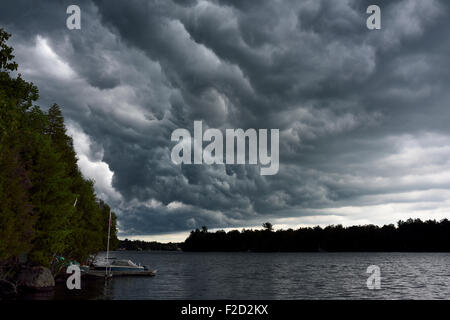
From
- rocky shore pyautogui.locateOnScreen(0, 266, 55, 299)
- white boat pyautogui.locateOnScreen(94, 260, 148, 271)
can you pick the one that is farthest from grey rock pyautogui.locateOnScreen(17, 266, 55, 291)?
white boat pyautogui.locateOnScreen(94, 260, 148, 271)

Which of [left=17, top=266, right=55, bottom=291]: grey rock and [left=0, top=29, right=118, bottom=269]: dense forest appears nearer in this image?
[left=0, top=29, right=118, bottom=269]: dense forest

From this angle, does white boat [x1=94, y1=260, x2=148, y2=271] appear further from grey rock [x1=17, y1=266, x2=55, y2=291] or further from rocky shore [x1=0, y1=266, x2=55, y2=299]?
grey rock [x1=17, y1=266, x2=55, y2=291]

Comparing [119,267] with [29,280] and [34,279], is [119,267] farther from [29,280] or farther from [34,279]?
[29,280]

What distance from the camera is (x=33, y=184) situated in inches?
1901

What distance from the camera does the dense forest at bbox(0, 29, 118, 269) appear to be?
36438 mm

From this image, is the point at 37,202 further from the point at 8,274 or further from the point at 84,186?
the point at 84,186

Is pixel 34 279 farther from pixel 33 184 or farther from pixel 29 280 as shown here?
pixel 33 184

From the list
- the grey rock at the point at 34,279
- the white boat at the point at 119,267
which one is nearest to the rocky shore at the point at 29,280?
the grey rock at the point at 34,279

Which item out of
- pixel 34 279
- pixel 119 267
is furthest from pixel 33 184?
pixel 119 267

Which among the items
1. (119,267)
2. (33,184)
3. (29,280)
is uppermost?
(33,184)

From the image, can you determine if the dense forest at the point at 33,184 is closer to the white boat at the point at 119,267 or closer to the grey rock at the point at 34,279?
the grey rock at the point at 34,279

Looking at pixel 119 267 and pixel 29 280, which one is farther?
pixel 119 267

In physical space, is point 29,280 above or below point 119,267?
above
